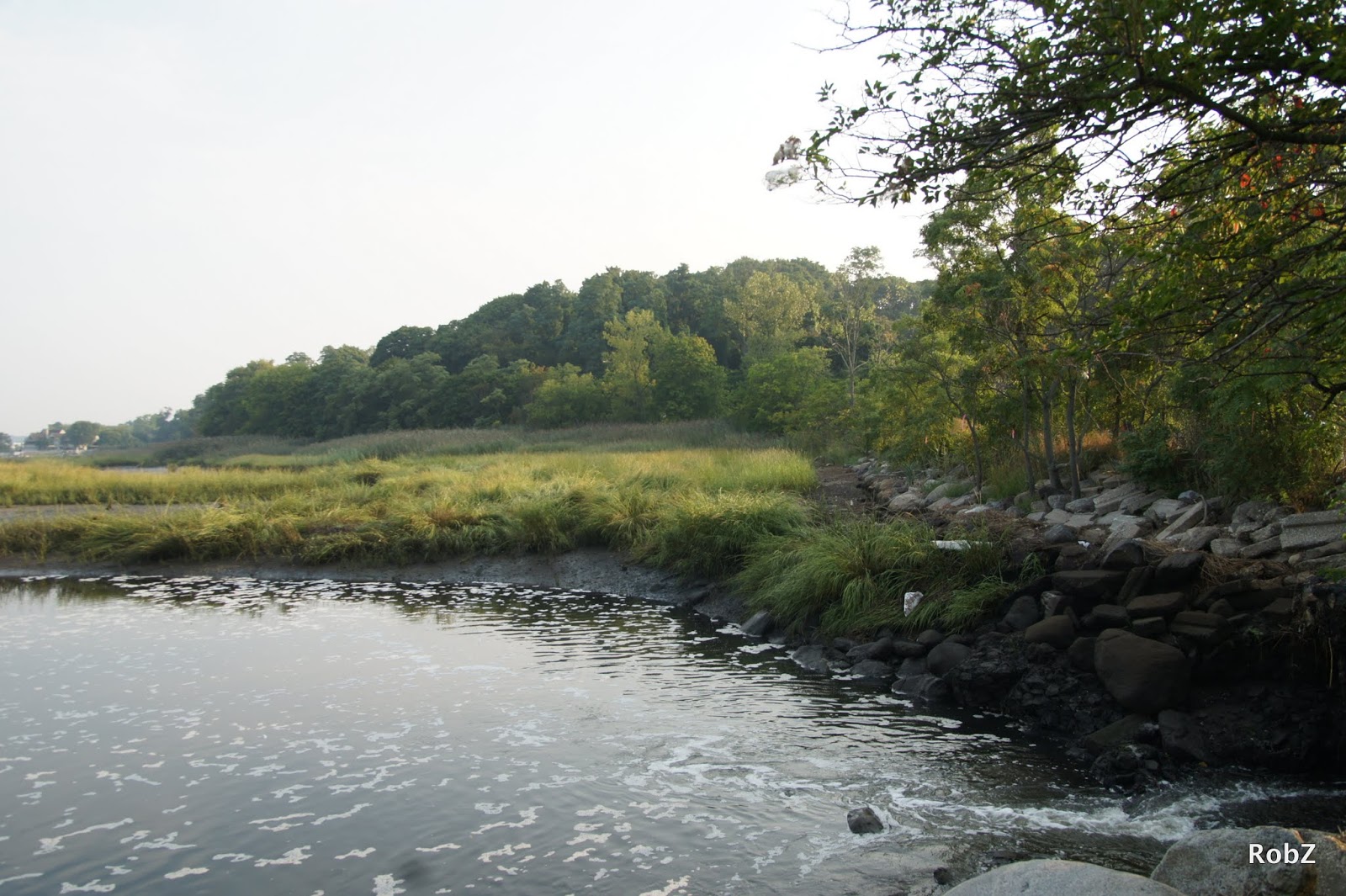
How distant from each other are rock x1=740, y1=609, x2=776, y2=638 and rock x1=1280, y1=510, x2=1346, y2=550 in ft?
19.9

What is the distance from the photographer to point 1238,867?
13.1ft

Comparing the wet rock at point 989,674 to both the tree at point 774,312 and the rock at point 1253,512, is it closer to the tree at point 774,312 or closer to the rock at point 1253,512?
the rock at point 1253,512

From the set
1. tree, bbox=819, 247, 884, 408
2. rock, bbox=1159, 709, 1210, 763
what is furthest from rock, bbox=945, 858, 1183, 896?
tree, bbox=819, 247, 884, 408

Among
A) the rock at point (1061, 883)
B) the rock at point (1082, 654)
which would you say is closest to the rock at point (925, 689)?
the rock at point (1082, 654)

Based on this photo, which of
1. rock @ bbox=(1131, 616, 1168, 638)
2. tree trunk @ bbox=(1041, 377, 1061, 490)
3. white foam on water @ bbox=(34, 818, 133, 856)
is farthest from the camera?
tree trunk @ bbox=(1041, 377, 1061, 490)

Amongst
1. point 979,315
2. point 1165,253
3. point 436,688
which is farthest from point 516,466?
point 1165,253

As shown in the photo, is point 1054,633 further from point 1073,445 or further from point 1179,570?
point 1073,445

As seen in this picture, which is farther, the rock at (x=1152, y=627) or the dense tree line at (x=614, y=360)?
the dense tree line at (x=614, y=360)

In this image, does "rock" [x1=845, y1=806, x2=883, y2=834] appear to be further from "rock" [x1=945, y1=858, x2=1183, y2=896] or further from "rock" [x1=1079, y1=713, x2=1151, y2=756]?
"rock" [x1=1079, y1=713, x2=1151, y2=756]

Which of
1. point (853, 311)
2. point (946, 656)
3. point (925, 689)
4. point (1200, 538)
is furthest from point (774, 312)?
point (925, 689)

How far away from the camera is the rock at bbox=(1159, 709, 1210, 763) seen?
7.14 meters

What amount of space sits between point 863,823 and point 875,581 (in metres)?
5.74

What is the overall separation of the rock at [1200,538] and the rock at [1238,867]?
6.26 m

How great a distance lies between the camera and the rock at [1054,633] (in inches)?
351
